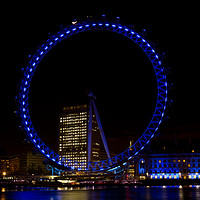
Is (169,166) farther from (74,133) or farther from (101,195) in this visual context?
(101,195)

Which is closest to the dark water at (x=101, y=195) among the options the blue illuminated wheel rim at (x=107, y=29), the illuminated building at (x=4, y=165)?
the blue illuminated wheel rim at (x=107, y=29)

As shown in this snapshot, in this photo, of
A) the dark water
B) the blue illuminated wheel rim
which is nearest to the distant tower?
the blue illuminated wheel rim

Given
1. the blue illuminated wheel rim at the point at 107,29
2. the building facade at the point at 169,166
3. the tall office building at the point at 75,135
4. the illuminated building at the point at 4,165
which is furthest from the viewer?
the illuminated building at the point at 4,165

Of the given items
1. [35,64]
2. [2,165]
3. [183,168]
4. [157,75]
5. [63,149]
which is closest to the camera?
[157,75]

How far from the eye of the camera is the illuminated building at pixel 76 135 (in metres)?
168

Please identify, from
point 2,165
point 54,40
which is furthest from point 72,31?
point 2,165

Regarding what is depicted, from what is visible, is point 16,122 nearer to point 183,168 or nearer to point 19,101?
point 19,101

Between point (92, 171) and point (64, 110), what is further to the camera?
point (64, 110)

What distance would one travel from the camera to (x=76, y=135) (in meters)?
171

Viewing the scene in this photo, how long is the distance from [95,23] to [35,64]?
1166 cm

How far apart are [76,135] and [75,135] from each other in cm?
59

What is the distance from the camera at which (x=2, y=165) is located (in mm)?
194000

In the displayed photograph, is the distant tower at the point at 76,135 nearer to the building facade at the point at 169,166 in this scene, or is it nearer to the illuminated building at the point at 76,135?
the illuminated building at the point at 76,135

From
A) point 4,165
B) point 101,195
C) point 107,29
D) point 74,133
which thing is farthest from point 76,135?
point 101,195
